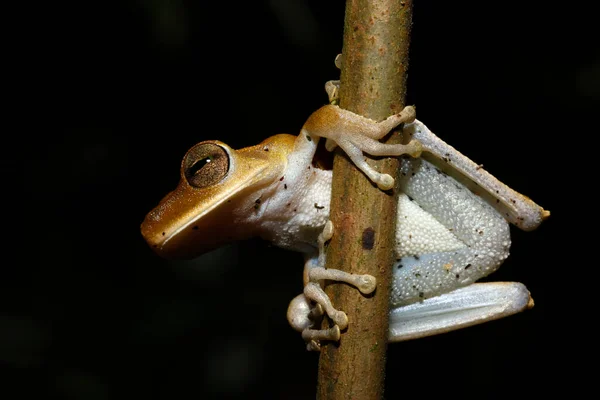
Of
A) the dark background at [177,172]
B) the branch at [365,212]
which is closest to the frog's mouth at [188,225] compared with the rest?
the branch at [365,212]

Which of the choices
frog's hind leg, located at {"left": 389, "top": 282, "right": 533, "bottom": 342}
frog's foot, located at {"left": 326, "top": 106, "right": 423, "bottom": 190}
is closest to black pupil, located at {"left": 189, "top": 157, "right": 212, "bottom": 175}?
frog's foot, located at {"left": 326, "top": 106, "right": 423, "bottom": 190}

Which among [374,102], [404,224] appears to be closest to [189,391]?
[404,224]

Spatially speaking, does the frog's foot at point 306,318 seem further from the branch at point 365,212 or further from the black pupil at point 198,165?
the black pupil at point 198,165

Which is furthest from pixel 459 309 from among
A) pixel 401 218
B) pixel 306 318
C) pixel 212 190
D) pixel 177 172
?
pixel 177 172

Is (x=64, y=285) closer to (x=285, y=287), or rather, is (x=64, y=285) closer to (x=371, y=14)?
(x=285, y=287)

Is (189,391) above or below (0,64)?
below
